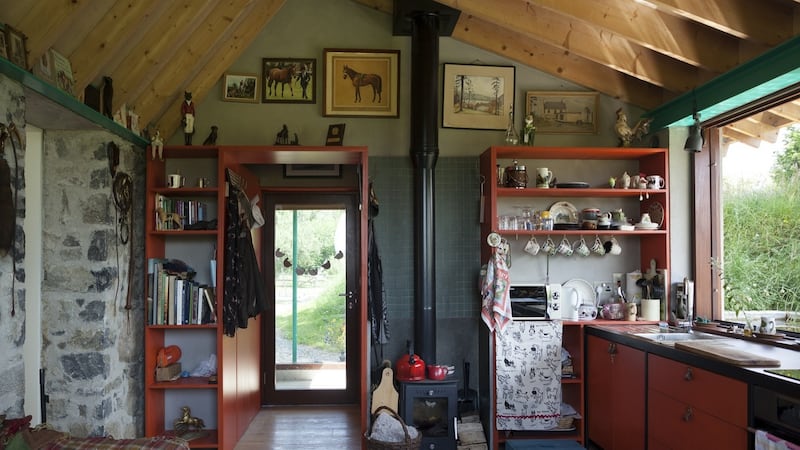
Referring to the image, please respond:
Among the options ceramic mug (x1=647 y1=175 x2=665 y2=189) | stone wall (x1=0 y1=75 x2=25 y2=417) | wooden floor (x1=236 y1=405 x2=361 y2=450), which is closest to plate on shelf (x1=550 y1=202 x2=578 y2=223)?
ceramic mug (x1=647 y1=175 x2=665 y2=189)

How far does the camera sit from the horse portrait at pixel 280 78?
4500 mm

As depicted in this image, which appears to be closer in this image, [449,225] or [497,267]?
[497,267]

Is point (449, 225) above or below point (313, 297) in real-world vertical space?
above

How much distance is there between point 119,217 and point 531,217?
9.87 ft

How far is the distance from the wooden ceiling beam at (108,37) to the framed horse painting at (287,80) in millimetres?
1426

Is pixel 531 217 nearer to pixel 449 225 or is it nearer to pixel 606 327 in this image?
pixel 449 225

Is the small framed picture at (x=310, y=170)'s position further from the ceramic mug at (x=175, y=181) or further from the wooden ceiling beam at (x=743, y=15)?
the wooden ceiling beam at (x=743, y=15)

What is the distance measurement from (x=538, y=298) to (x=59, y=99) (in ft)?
11.2

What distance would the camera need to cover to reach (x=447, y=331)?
4457 millimetres

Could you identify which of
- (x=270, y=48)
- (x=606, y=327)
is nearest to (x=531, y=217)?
(x=606, y=327)

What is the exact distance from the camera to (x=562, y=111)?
4.58 meters

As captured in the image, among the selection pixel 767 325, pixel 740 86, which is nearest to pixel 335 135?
pixel 740 86

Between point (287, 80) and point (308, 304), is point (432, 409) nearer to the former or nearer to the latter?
point (308, 304)

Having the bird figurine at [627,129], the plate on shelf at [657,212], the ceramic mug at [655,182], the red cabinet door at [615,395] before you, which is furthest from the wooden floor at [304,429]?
the bird figurine at [627,129]
